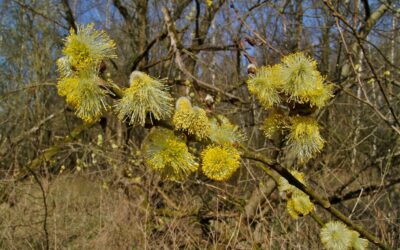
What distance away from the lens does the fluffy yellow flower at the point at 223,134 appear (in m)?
1.14

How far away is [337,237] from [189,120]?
778mm

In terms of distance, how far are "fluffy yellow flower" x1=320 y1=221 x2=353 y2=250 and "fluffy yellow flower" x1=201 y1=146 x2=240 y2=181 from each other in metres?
0.60

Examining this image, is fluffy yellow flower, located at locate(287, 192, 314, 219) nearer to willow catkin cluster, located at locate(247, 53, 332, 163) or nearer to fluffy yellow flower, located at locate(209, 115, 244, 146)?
willow catkin cluster, located at locate(247, 53, 332, 163)

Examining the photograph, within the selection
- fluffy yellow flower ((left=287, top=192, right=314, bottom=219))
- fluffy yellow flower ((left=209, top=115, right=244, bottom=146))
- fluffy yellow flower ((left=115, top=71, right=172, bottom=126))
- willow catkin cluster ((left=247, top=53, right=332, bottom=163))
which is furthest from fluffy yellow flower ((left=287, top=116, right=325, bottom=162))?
fluffy yellow flower ((left=115, top=71, right=172, bottom=126))

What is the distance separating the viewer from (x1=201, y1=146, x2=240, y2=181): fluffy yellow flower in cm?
110

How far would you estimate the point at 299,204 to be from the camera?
1427 millimetres

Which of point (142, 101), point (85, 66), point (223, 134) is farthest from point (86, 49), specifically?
point (223, 134)

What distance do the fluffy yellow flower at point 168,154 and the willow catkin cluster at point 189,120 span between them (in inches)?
1.8

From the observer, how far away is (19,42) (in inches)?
356

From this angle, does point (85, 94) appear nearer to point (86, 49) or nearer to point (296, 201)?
point (86, 49)

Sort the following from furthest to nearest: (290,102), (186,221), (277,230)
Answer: (186,221)
(277,230)
(290,102)

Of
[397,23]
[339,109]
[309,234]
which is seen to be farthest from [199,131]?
[397,23]

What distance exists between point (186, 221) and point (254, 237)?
3.43 ft

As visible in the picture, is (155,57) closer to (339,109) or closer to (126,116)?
(339,109)
